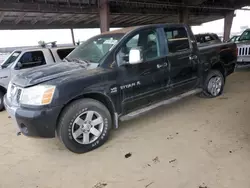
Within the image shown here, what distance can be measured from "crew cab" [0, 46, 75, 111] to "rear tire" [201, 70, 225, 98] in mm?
3900

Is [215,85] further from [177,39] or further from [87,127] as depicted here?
[87,127]

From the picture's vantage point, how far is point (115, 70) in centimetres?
321

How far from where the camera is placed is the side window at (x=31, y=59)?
19.1 ft

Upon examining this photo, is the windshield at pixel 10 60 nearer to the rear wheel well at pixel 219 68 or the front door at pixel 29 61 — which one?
the front door at pixel 29 61

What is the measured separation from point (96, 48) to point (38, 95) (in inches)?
57.8

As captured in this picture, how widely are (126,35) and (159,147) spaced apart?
6.31ft

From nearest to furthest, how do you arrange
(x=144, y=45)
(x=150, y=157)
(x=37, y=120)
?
(x=37, y=120)
(x=150, y=157)
(x=144, y=45)

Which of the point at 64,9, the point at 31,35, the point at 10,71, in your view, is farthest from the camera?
the point at 31,35

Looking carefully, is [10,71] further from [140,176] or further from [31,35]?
[31,35]

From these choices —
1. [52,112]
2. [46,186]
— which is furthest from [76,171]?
[52,112]

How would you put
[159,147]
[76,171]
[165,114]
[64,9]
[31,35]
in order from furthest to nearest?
[31,35], [64,9], [165,114], [159,147], [76,171]

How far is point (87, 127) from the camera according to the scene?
3.03m

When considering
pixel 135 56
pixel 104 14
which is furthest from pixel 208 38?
pixel 135 56

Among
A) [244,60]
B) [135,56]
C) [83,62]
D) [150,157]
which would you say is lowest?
[150,157]
